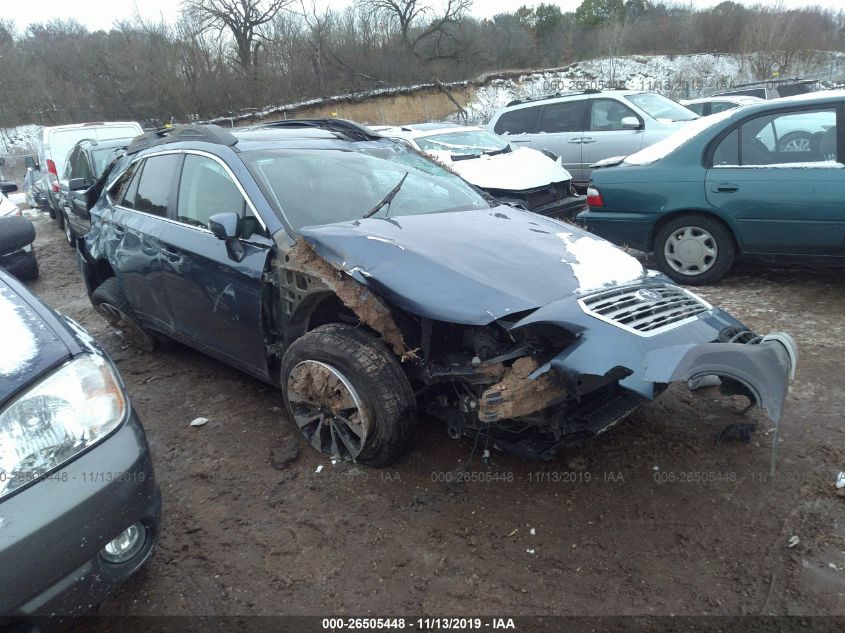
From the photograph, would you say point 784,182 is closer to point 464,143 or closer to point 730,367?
point 730,367

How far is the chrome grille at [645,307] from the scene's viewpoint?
2.43m

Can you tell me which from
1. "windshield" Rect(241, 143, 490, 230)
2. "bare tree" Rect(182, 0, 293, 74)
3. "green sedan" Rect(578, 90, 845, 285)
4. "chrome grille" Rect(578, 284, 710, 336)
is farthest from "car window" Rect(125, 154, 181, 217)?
"bare tree" Rect(182, 0, 293, 74)

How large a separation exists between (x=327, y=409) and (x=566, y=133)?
27.2 ft

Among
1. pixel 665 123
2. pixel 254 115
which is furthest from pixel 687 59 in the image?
pixel 665 123

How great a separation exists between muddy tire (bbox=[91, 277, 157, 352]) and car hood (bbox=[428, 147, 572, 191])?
406 centimetres

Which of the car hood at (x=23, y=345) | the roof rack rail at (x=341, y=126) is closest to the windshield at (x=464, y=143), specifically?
the roof rack rail at (x=341, y=126)

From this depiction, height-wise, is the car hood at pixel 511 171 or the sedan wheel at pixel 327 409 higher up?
the car hood at pixel 511 171

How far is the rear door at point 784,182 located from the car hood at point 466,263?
8.15ft

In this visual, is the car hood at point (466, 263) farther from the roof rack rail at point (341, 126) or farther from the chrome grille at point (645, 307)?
the roof rack rail at point (341, 126)

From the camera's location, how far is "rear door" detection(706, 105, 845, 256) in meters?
4.69

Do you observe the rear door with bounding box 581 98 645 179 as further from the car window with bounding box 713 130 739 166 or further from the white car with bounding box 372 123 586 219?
the car window with bounding box 713 130 739 166

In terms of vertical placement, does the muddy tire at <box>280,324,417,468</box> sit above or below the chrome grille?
below

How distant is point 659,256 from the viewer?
5664 millimetres

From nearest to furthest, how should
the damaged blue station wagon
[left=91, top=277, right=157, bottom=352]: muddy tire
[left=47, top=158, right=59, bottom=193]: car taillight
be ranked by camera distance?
the damaged blue station wagon → [left=91, top=277, right=157, bottom=352]: muddy tire → [left=47, top=158, right=59, bottom=193]: car taillight
